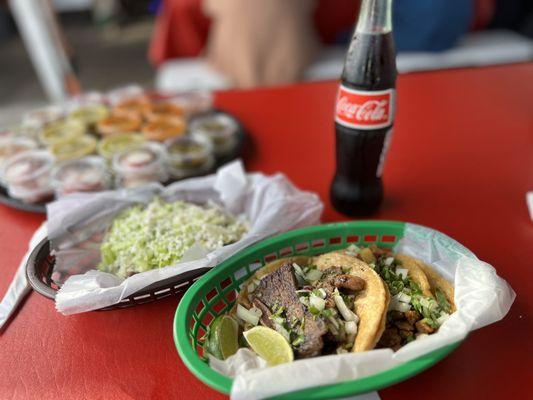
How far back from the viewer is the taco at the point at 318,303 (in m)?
0.70

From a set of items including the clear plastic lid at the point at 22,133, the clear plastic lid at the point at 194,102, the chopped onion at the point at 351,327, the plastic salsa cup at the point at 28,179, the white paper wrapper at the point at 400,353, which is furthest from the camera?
the clear plastic lid at the point at 194,102

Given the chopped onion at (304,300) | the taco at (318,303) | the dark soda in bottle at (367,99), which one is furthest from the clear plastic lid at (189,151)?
the chopped onion at (304,300)

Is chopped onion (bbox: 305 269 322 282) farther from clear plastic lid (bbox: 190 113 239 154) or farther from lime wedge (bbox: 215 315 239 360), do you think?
clear plastic lid (bbox: 190 113 239 154)

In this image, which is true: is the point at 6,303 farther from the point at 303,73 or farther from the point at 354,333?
the point at 303,73

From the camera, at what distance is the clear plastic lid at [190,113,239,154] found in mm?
1479

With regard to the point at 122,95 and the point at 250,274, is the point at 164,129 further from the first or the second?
the point at 250,274

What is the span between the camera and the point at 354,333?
712mm

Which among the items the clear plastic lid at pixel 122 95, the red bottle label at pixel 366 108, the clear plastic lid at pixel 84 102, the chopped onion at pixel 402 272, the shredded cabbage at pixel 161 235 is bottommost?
the chopped onion at pixel 402 272

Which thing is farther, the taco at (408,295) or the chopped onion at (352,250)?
the chopped onion at (352,250)

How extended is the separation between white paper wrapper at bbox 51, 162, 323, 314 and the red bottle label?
0.20 meters

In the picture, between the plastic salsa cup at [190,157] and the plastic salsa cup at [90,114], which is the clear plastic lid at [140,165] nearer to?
the plastic salsa cup at [190,157]

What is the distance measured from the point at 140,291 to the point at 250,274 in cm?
21

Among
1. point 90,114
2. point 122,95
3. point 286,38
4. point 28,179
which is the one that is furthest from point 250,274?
point 286,38

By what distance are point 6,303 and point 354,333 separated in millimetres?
726
